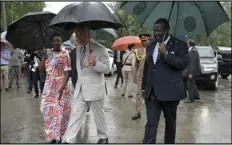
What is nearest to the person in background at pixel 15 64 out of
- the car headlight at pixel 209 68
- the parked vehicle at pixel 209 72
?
the parked vehicle at pixel 209 72

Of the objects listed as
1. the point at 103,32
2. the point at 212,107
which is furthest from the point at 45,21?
the point at 212,107

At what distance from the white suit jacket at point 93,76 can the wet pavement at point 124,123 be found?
1209mm

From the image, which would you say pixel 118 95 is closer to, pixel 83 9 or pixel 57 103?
pixel 57 103

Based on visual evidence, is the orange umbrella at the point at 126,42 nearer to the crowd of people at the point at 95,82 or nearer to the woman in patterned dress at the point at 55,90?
the crowd of people at the point at 95,82

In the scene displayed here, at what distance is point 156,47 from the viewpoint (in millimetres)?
4840

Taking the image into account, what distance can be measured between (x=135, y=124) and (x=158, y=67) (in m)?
3.09

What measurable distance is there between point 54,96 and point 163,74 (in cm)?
195

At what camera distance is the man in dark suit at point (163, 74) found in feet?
15.4

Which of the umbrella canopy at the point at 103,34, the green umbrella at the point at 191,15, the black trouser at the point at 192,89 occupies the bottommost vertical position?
the black trouser at the point at 192,89

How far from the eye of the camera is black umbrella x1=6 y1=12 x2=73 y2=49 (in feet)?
Result: 20.3

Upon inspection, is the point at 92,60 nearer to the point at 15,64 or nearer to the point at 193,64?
the point at 193,64

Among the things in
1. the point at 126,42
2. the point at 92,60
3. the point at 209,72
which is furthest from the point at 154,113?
the point at 209,72

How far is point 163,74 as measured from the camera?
473cm

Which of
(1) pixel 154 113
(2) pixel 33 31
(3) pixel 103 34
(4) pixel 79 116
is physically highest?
(2) pixel 33 31
